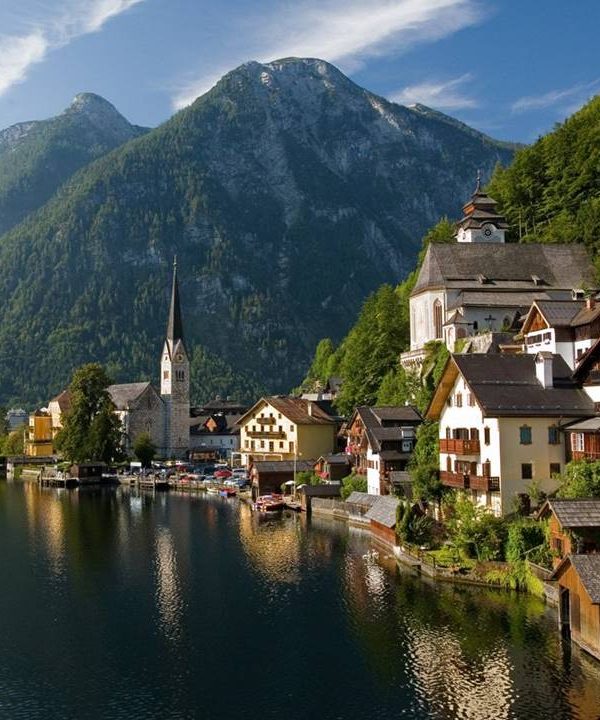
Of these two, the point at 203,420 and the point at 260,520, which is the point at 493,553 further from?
the point at 203,420

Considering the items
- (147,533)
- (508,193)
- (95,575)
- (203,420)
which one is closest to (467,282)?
(508,193)

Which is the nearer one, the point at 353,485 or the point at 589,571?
the point at 589,571

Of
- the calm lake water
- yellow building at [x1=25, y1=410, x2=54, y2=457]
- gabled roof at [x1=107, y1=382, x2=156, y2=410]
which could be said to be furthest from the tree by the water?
the calm lake water

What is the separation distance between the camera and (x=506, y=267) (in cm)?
8906

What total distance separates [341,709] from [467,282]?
62.4 meters

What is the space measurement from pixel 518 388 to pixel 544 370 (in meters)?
2.15

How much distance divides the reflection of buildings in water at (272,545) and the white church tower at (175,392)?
73.2m

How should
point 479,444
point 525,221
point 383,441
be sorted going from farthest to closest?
point 525,221
point 383,441
point 479,444

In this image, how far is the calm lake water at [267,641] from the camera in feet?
102

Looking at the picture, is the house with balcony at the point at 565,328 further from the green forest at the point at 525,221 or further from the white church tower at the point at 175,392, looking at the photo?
the white church tower at the point at 175,392

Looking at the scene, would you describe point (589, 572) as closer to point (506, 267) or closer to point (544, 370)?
point (544, 370)

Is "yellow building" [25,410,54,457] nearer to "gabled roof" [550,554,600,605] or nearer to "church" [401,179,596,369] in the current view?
"church" [401,179,596,369]

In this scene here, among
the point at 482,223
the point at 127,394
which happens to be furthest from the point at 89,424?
the point at 482,223

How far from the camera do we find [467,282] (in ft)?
285
